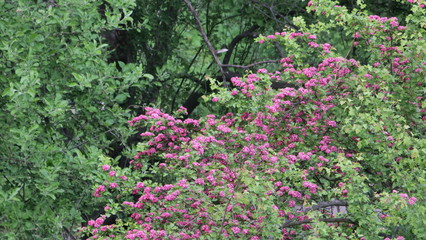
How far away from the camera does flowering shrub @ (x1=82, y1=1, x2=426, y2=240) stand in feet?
18.3

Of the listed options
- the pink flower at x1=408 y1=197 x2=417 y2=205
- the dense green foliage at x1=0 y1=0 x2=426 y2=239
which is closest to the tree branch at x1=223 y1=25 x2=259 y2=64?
the dense green foliage at x1=0 y1=0 x2=426 y2=239

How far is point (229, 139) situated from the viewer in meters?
6.34

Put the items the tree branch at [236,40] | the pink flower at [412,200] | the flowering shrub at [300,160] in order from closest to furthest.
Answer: the pink flower at [412,200], the flowering shrub at [300,160], the tree branch at [236,40]

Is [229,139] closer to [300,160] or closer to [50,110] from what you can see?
[300,160]

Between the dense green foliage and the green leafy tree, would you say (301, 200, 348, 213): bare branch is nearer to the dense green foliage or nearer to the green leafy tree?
the dense green foliage

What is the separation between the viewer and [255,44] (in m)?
11.9

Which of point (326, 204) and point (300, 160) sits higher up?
point (300, 160)

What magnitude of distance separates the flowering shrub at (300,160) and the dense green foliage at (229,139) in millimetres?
15

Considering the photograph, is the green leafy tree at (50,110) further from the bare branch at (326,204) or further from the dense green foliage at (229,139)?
the bare branch at (326,204)

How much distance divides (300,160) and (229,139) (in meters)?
0.60

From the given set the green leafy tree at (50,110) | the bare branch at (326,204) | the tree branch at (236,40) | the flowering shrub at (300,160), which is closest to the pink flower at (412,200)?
the flowering shrub at (300,160)

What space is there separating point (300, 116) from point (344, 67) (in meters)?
0.55

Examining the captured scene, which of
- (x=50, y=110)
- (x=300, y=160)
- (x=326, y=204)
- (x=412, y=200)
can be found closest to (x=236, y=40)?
(x=300, y=160)

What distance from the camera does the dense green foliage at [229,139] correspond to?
570 centimetres
